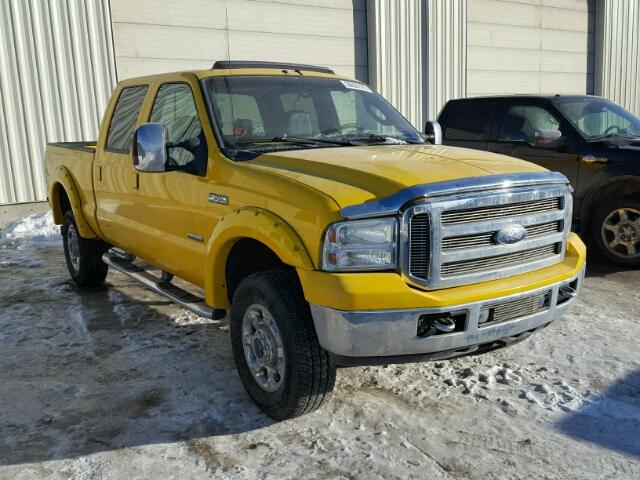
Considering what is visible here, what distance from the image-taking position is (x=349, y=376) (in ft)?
13.5

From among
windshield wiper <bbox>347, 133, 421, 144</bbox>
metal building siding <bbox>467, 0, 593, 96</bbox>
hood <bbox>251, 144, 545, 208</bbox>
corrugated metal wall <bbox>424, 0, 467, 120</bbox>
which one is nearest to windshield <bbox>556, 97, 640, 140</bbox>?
windshield wiper <bbox>347, 133, 421, 144</bbox>

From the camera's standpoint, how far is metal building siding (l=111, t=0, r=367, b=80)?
34.3 feet

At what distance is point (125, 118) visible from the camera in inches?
211

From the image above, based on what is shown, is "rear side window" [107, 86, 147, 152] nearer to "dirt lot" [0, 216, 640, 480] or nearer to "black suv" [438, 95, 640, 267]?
"dirt lot" [0, 216, 640, 480]

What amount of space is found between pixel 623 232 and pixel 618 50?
14.2 m

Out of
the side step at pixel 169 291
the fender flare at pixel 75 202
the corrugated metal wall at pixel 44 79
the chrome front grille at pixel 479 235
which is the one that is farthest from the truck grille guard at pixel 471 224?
the corrugated metal wall at pixel 44 79

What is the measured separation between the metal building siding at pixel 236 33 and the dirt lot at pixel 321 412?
21.8 feet

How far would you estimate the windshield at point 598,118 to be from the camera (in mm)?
7164

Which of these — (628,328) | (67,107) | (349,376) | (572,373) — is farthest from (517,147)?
(67,107)

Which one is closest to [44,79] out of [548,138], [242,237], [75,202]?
[75,202]

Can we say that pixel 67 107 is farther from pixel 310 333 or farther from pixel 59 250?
pixel 310 333

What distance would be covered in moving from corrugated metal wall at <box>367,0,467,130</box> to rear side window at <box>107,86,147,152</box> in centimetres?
838

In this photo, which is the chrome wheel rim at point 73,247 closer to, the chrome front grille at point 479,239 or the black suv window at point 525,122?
the chrome front grille at point 479,239

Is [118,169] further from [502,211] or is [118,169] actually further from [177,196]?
[502,211]
